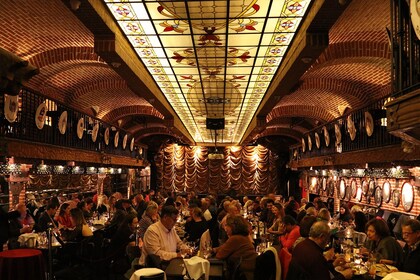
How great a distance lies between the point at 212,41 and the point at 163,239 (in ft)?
12.9

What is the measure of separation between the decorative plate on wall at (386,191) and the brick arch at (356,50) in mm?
5648

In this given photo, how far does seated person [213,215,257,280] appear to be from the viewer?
5818 mm

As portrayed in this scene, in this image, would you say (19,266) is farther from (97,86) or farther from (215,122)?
(97,86)

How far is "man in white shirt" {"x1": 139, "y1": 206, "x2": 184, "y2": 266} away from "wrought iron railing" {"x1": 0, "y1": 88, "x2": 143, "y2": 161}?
3.78 metres

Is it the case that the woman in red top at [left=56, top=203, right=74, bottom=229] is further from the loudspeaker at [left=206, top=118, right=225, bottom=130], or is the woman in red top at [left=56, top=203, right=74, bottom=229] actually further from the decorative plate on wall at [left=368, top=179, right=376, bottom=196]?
the decorative plate on wall at [left=368, top=179, right=376, bottom=196]

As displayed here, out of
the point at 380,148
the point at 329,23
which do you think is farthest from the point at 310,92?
the point at 329,23

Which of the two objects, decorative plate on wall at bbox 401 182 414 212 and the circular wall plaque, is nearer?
decorative plate on wall at bbox 401 182 414 212

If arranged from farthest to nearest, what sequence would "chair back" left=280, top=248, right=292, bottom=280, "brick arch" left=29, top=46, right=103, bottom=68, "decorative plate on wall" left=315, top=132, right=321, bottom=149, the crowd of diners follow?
1. "decorative plate on wall" left=315, top=132, right=321, bottom=149
2. "brick arch" left=29, top=46, right=103, bottom=68
3. "chair back" left=280, top=248, right=292, bottom=280
4. the crowd of diners

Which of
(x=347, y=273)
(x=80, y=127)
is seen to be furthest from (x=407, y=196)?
(x=80, y=127)

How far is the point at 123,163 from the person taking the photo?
19453mm

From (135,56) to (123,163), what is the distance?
10915mm

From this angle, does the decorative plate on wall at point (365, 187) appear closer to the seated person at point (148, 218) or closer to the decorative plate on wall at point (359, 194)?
the decorative plate on wall at point (359, 194)

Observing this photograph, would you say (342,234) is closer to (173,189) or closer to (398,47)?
(398,47)

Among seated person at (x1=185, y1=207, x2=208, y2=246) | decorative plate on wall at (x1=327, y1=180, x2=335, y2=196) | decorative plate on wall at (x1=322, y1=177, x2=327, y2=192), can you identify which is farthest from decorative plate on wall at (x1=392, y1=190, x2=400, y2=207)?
decorative plate on wall at (x1=322, y1=177, x2=327, y2=192)
